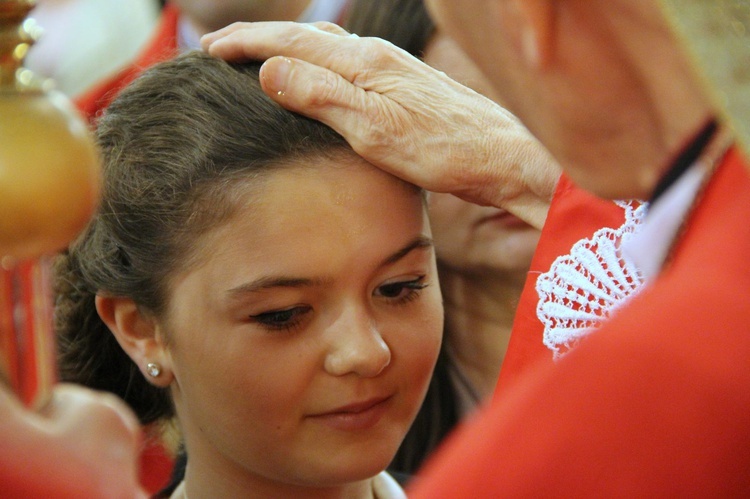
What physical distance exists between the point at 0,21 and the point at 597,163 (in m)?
0.28

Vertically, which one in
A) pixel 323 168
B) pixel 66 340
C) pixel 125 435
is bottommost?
pixel 66 340

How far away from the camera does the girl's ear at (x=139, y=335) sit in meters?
1.10

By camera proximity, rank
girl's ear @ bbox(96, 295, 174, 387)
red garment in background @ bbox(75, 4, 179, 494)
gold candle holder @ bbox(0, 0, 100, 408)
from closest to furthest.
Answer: gold candle holder @ bbox(0, 0, 100, 408) < girl's ear @ bbox(96, 295, 174, 387) < red garment in background @ bbox(75, 4, 179, 494)

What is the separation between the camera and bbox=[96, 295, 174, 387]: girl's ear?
1098 mm

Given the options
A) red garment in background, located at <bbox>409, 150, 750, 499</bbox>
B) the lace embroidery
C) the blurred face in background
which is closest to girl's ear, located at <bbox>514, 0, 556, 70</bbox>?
red garment in background, located at <bbox>409, 150, 750, 499</bbox>

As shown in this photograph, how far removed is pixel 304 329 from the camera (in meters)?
1.02

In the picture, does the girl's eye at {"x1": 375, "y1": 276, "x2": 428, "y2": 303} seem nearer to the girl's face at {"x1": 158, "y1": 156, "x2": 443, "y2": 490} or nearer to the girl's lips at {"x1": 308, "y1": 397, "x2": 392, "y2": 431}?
the girl's face at {"x1": 158, "y1": 156, "x2": 443, "y2": 490}

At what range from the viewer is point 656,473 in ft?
1.41

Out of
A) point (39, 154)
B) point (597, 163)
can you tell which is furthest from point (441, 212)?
point (39, 154)

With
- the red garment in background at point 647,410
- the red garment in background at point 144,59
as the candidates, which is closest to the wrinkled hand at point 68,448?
the red garment in background at point 647,410

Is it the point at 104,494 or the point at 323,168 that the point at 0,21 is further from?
the point at 323,168

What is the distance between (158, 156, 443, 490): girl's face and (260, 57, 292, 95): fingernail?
3.3 inches


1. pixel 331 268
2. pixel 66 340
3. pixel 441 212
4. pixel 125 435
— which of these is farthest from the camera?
pixel 441 212

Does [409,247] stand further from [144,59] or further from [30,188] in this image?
[144,59]
